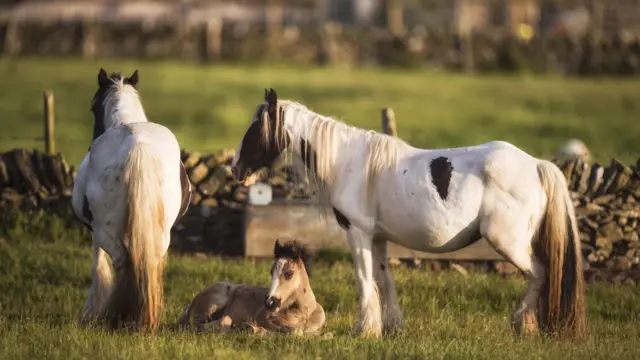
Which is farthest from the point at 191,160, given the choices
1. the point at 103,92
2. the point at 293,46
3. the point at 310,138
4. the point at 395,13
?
the point at 395,13

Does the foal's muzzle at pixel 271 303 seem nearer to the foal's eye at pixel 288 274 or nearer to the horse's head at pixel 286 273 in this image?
the horse's head at pixel 286 273

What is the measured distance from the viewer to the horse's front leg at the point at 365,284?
33.5ft

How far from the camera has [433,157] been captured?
33.3ft

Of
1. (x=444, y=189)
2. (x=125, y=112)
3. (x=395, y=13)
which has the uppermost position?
(x=395, y=13)

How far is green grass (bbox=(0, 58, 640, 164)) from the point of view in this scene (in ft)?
89.6

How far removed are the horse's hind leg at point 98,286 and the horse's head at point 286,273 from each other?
1658mm

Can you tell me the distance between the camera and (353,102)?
32.9 meters

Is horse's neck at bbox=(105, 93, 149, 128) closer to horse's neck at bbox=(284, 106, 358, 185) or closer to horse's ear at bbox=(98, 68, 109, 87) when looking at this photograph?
horse's ear at bbox=(98, 68, 109, 87)

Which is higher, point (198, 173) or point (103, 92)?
point (103, 92)

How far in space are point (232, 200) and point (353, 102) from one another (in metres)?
17.9

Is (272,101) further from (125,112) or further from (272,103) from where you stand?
(125,112)

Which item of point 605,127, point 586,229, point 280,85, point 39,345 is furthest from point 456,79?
point 39,345

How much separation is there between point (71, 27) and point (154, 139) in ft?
115

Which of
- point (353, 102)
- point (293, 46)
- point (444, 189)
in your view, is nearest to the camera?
point (444, 189)
